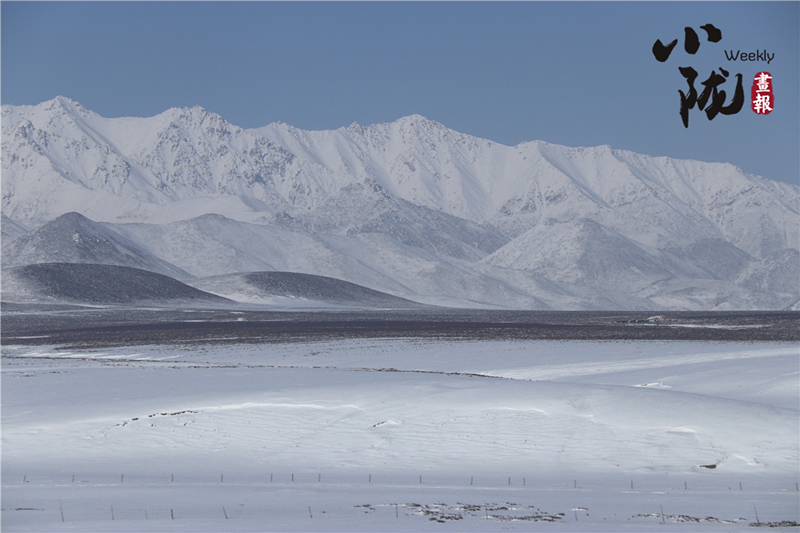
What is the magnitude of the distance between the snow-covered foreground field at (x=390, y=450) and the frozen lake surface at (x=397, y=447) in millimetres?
85

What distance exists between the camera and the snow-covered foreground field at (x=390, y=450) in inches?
600

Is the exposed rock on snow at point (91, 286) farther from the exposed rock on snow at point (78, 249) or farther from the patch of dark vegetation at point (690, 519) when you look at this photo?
the patch of dark vegetation at point (690, 519)

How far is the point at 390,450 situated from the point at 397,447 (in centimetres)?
36

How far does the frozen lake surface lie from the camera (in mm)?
15281

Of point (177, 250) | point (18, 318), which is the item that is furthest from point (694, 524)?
point (177, 250)

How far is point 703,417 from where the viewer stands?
24562 mm

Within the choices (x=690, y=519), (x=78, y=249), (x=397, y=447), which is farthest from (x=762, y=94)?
(x=78, y=249)

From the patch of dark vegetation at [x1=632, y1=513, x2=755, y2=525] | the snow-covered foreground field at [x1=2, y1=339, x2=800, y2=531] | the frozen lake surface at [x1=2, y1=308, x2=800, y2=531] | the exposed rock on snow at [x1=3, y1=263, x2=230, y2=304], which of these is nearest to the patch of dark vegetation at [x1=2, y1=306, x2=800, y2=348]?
the frozen lake surface at [x1=2, y1=308, x2=800, y2=531]

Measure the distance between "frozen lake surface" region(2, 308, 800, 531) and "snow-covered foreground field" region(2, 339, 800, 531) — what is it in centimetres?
9

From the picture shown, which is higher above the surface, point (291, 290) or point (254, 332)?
point (291, 290)

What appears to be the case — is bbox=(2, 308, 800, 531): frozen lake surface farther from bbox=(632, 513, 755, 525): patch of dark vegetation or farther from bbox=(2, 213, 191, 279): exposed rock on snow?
bbox=(2, 213, 191, 279): exposed rock on snow

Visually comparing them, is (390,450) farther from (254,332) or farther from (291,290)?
(291,290)

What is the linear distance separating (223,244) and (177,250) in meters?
11.3

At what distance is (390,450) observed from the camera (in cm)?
2231
